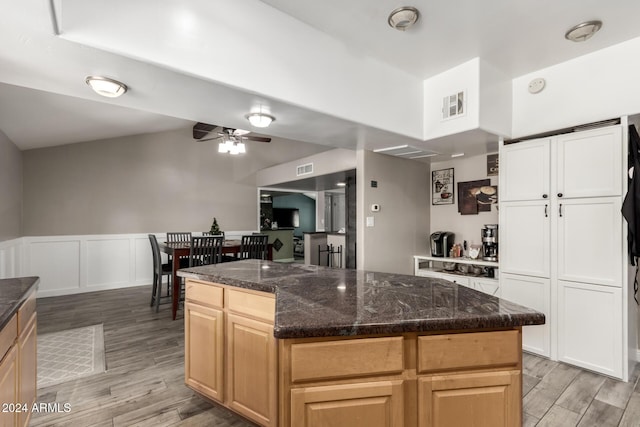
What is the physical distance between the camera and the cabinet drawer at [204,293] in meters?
1.93

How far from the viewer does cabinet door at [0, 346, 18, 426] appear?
4.32 ft

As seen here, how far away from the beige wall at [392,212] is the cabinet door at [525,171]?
118 cm

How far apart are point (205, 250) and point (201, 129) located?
8.64 ft

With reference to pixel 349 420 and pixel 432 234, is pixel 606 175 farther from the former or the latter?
pixel 349 420

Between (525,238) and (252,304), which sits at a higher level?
(525,238)

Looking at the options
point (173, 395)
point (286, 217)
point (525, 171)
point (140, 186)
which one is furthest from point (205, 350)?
point (286, 217)

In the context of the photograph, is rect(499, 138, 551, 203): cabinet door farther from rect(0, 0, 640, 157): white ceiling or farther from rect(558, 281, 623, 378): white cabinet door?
rect(558, 281, 623, 378): white cabinet door

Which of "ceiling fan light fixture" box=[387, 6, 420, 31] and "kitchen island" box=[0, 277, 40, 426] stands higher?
"ceiling fan light fixture" box=[387, 6, 420, 31]

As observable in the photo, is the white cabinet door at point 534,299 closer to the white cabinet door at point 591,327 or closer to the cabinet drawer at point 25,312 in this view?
the white cabinet door at point 591,327

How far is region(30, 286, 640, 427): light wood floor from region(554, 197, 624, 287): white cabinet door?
840 millimetres

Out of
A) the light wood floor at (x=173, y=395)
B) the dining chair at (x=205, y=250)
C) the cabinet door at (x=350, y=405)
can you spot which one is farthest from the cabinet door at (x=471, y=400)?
the dining chair at (x=205, y=250)

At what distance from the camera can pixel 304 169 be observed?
5.89 metres

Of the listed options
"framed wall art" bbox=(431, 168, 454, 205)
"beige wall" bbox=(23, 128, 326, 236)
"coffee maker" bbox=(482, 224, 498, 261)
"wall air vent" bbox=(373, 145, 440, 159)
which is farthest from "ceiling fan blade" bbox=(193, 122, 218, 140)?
"coffee maker" bbox=(482, 224, 498, 261)

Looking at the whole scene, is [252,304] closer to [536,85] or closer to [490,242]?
[490,242]
